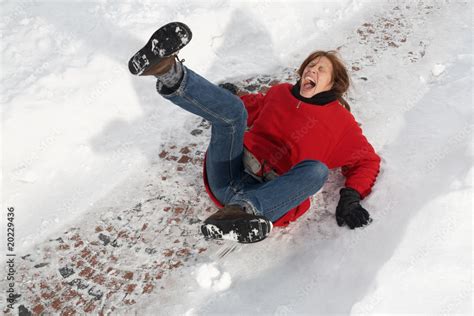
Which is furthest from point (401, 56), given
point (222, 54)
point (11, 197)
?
point (11, 197)

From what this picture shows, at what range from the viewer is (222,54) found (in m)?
4.49

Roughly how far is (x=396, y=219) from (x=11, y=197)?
254 centimetres

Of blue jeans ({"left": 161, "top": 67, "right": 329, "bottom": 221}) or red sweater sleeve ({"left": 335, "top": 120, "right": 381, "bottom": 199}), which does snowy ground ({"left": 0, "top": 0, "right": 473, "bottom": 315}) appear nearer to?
red sweater sleeve ({"left": 335, "top": 120, "right": 381, "bottom": 199})

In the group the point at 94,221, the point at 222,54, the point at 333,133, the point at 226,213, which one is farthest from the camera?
the point at 222,54

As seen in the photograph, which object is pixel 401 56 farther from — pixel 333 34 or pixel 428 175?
pixel 428 175

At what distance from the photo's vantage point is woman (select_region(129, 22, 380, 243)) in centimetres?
224

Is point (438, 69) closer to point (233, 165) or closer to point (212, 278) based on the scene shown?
point (233, 165)

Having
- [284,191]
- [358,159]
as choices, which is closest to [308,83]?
[358,159]

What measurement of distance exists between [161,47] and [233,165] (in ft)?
2.81

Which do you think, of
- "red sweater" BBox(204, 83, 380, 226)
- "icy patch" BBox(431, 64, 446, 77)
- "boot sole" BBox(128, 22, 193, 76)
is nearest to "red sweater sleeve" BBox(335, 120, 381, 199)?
"red sweater" BBox(204, 83, 380, 226)

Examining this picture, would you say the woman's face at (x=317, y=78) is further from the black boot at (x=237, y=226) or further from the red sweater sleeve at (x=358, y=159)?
the black boot at (x=237, y=226)

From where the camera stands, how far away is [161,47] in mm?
2152

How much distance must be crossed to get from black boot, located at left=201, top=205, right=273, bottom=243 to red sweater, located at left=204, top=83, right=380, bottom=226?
1.93ft

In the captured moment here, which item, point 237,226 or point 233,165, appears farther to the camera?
point 233,165
